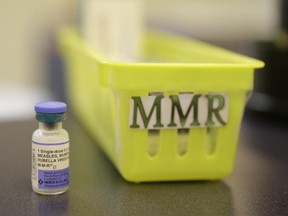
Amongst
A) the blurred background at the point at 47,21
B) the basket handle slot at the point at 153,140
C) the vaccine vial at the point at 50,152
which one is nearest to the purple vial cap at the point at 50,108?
the vaccine vial at the point at 50,152

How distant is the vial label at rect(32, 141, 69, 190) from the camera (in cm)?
60

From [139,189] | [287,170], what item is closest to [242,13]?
[287,170]

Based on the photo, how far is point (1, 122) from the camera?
0.99m

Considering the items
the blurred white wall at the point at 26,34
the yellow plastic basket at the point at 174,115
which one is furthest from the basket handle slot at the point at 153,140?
the blurred white wall at the point at 26,34

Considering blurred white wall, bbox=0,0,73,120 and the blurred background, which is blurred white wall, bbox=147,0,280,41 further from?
blurred white wall, bbox=0,0,73,120

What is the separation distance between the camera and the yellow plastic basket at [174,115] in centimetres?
63

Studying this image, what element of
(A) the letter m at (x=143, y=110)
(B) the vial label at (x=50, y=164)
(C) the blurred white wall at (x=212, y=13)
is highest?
(C) the blurred white wall at (x=212, y=13)

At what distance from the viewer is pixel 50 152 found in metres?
0.60

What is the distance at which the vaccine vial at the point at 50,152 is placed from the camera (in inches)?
23.5

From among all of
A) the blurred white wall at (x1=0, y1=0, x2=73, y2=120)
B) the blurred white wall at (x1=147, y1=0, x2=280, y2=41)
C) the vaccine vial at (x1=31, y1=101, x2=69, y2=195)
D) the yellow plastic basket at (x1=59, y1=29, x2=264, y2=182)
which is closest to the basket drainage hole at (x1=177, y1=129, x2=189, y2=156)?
the yellow plastic basket at (x1=59, y1=29, x2=264, y2=182)

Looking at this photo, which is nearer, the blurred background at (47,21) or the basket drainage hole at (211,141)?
the basket drainage hole at (211,141)

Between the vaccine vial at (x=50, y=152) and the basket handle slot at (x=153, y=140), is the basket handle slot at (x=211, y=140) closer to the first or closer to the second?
the basket handle slot at (x=153, y=140)

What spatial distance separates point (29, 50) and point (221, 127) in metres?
1.52

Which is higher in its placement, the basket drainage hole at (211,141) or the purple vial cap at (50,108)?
the purple vial cap at (50,108)
